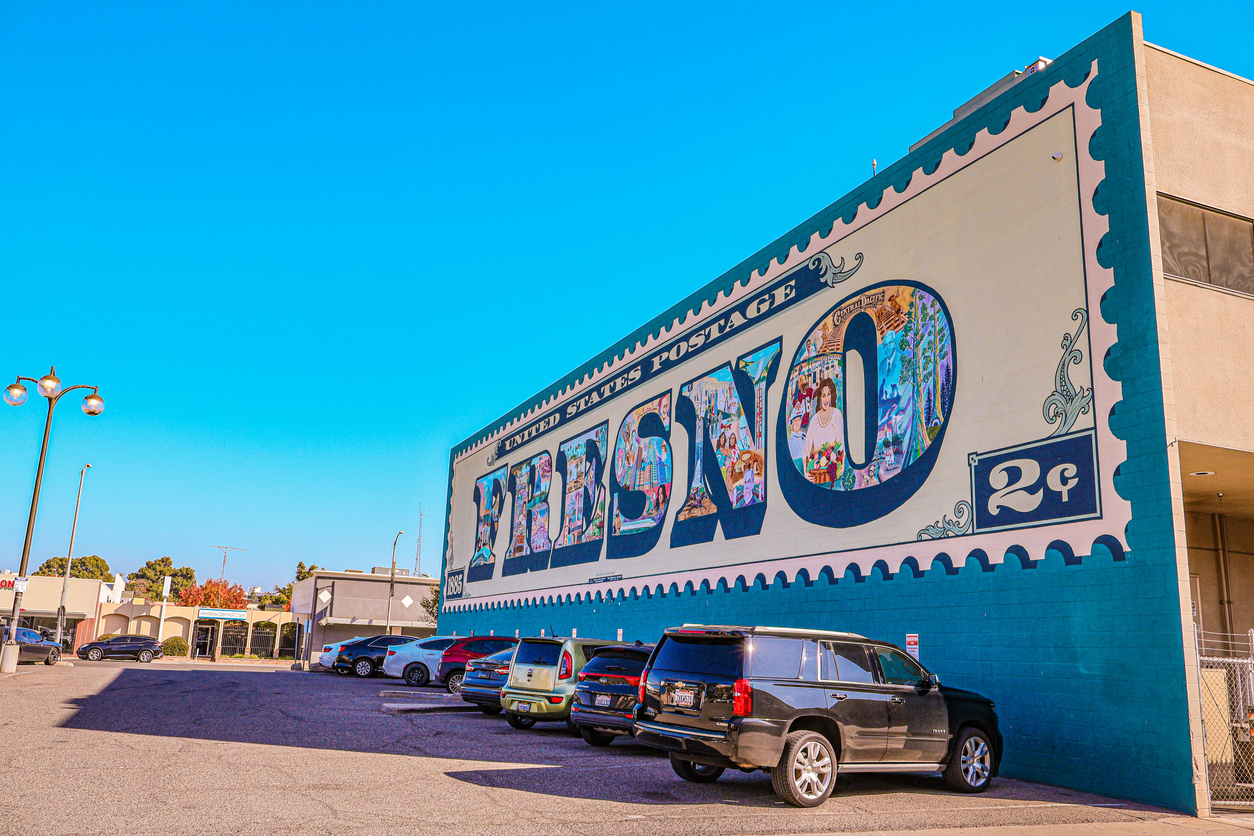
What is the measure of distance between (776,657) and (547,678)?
678cm

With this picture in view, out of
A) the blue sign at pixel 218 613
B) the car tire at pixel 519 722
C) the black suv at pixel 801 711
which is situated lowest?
the car tire at pixel 519 722

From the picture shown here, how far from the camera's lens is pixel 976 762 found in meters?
10.9

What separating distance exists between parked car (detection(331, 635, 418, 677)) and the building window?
2787cm

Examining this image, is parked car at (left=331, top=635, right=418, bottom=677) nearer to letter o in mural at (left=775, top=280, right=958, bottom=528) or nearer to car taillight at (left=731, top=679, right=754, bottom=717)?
letter o in mural at (left=775, top=280, right=958, bottom=528)

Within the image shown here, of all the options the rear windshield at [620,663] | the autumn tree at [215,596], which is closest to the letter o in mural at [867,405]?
the rear windshield at [620,663]

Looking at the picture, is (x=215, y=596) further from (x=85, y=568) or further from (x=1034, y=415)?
(x=1034, y=415)

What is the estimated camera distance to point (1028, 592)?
40.8 ft

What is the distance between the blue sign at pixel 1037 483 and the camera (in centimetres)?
1189

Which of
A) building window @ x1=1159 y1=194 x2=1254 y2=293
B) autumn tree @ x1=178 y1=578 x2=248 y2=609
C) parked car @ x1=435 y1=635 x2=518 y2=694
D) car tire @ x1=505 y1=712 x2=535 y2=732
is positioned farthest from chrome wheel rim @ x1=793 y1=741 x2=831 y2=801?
autumn tree @ x1=178 y1=578 x2=248 y2=609

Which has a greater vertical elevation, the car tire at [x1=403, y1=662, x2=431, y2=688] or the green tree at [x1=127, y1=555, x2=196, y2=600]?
the green tree at [x1=127, y1=555, x2=196, y2=600]

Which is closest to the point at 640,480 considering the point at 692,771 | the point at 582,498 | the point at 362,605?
the point at 582,498

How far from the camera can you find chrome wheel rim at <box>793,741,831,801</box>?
945cm

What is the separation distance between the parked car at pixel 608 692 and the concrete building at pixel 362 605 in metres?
46.4

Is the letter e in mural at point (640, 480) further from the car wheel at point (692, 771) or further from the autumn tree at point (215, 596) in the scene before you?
the autumn tree at point (215, 596)
